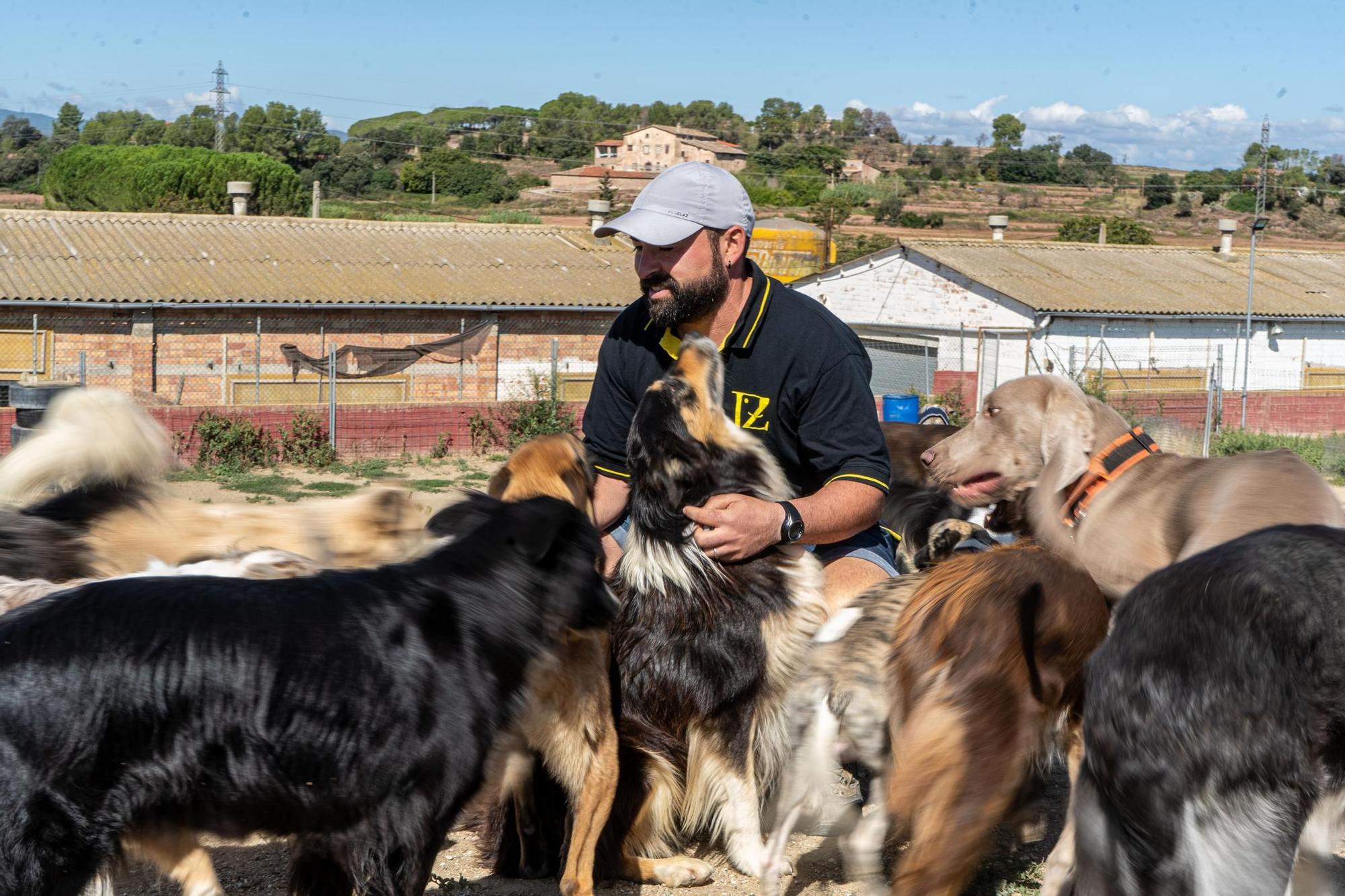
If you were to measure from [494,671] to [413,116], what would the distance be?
167764mm

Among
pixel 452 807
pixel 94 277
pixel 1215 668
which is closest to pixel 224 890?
pixel 452 807

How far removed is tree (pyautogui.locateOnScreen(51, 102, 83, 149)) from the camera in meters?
95.9

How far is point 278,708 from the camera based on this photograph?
2.87 meters

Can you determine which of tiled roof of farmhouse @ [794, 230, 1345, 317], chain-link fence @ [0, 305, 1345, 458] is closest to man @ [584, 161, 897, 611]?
chain-link fence @ [0, 305, 1345, 458]

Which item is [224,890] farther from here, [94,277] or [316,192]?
[316,192]

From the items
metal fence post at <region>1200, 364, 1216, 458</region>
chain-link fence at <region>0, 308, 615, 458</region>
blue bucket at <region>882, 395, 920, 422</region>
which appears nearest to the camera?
blue bucket at <region>882, 395, 920, 422</region>

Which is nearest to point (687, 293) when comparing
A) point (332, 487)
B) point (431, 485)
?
point (431, 485)

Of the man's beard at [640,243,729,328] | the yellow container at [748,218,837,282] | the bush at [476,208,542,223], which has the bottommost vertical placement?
the man's beard at [640,243,729,328]

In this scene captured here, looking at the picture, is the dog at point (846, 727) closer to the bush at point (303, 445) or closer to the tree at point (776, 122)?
the bush at point (303, 445)

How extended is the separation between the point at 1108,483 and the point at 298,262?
Result: 96.3 ft

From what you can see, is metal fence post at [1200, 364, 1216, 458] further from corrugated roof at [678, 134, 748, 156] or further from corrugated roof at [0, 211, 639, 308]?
corrugated roof at [678, 134, 748, 156]

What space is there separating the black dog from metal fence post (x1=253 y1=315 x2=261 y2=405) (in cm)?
2094

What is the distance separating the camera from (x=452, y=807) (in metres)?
3.09

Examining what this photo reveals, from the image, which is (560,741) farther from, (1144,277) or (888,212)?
(888,212)
